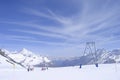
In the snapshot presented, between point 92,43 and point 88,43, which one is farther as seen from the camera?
point 92,43

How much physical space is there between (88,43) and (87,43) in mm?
494

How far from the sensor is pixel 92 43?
97250 mm

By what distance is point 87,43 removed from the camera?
91.1 m

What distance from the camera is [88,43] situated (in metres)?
91.2

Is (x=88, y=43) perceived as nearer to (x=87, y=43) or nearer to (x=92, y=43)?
(x=87, y=43)

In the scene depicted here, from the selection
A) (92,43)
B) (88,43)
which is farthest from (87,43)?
(92,43)

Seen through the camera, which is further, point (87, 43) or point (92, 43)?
point (92, 43)

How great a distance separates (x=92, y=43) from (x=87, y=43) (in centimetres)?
696

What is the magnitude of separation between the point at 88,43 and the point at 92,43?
663 cm
